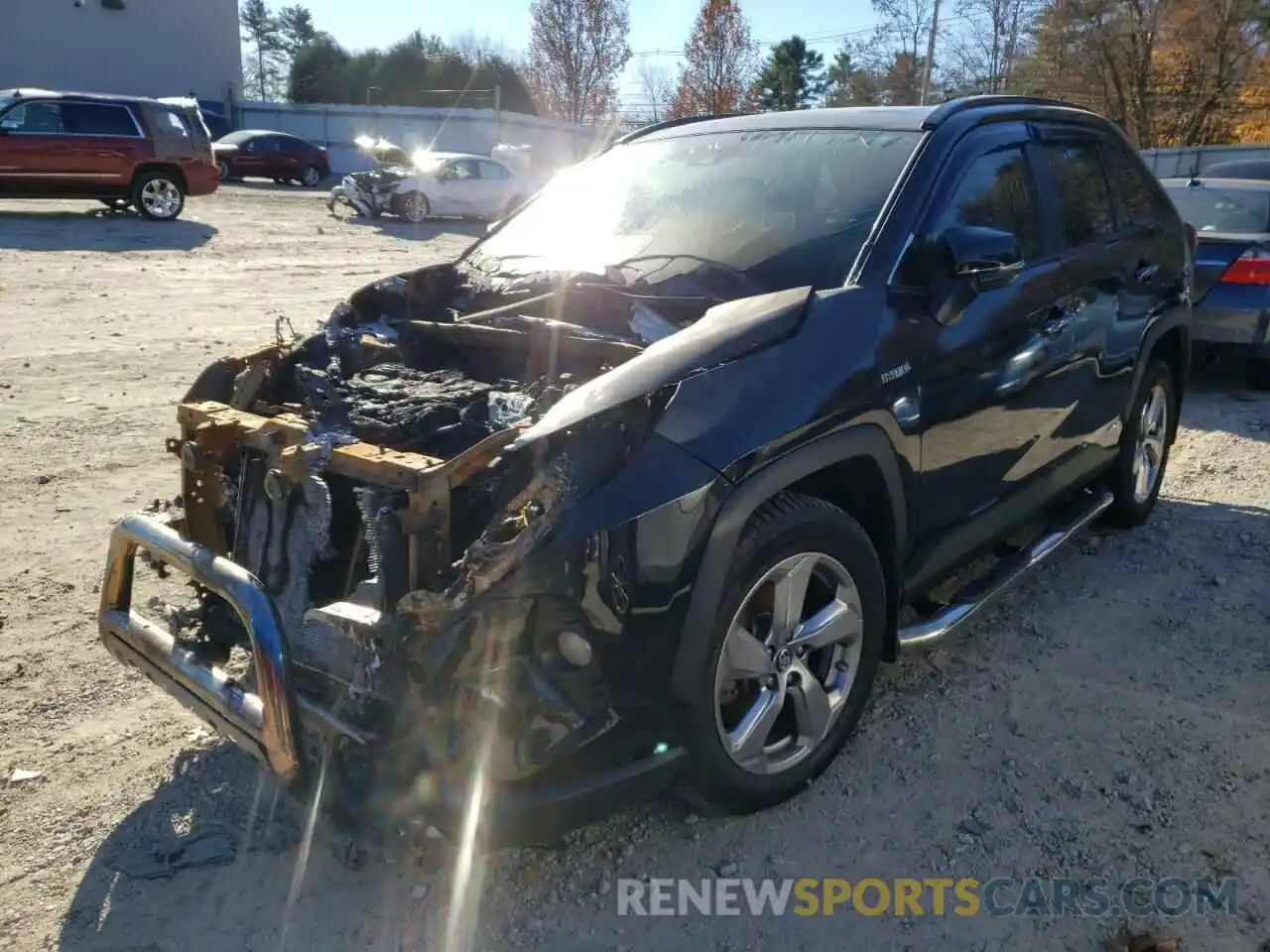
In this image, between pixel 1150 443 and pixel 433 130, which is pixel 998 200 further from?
pixel 433 130

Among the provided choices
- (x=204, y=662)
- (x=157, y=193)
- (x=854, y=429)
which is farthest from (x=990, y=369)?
(x=157, y=193)

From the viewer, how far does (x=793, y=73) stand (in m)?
54.2

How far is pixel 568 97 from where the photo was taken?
42.6 metres

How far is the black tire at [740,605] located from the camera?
2.61 m

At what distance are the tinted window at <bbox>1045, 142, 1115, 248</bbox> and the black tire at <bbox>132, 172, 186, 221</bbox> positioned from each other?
665 inches

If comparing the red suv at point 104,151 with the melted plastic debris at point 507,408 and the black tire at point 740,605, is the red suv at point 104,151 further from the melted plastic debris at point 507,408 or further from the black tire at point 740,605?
the black tire at point 740,605

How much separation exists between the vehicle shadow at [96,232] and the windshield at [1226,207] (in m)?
12.9

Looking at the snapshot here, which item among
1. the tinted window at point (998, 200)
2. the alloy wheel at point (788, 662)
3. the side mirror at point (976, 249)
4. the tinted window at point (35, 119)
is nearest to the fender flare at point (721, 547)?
the alloy wheel at point (788, 662)

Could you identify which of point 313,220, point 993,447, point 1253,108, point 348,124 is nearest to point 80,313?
point 993,447

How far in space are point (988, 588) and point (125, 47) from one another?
41470mm

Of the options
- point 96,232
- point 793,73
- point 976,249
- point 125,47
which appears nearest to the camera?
point 976,249

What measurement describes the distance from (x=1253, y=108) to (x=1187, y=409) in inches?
1214

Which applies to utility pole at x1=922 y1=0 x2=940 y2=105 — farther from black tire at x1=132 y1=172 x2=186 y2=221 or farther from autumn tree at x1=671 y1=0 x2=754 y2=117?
black tire at x1=132 y1=172 x2=186 y2=221

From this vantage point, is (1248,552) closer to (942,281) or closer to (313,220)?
(942,281)
